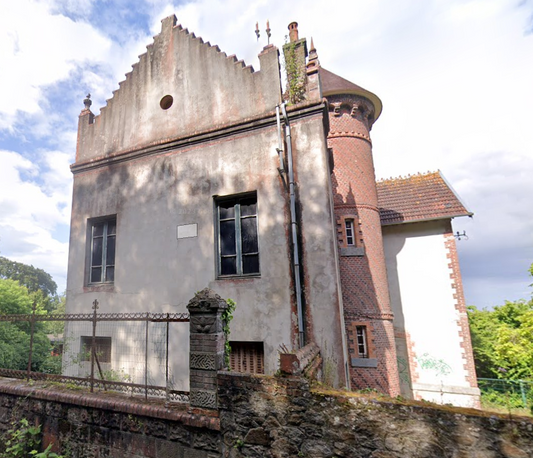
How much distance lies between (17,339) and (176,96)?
38.5ft

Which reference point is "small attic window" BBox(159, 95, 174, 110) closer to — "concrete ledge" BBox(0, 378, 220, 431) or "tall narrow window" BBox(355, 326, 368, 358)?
"concrete ledge" BBox(0, 378, 220, 431)

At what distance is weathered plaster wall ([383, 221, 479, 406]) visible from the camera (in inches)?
494

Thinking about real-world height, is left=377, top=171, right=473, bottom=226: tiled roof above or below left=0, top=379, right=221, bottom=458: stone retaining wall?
above

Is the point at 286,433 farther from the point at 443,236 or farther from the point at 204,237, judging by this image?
the point at 443,236

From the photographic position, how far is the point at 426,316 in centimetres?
1343

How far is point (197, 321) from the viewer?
464cm

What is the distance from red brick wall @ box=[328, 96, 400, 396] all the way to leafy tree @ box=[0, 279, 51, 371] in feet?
33.4

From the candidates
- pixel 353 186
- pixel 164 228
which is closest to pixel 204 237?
pixel 164 228

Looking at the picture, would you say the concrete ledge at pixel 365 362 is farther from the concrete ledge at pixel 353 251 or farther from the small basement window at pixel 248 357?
the small basement window at pixel 248 357

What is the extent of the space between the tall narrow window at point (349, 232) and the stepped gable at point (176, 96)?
6314 mm

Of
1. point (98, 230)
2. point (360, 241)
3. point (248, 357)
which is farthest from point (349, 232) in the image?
point (98, 230)

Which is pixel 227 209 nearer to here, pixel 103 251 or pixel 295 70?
pixel 295 70

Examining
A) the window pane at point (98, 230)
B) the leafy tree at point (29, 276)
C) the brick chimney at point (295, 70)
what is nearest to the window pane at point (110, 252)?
the window pane at point (98, 230)

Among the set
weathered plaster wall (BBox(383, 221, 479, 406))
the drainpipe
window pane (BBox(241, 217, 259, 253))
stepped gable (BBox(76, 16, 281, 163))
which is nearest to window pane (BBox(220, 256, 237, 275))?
window pane (BBox(241, 217, 259, 253))
